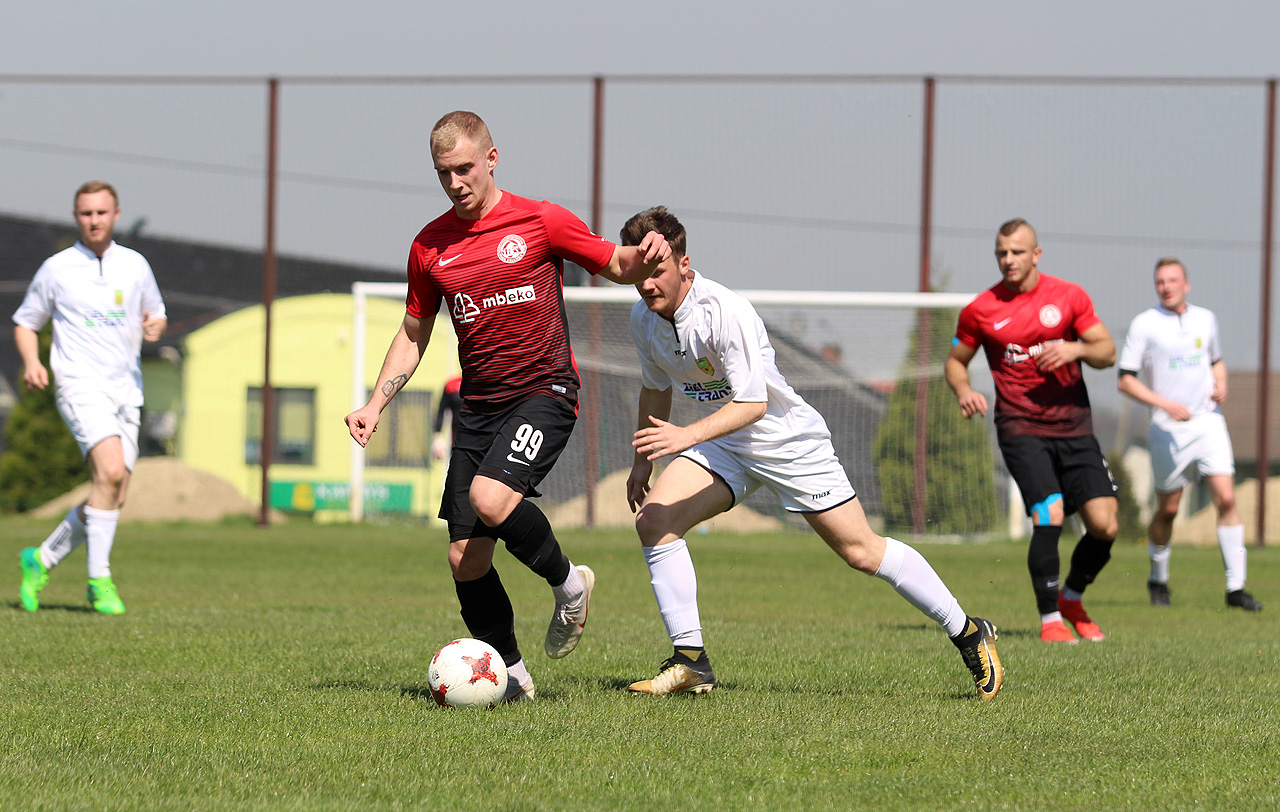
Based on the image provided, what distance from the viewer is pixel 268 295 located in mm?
18094

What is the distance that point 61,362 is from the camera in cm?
812

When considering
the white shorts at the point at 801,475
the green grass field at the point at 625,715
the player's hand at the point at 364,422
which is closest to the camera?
the green grass field at the point at 625,715

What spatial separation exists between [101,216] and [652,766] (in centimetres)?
573

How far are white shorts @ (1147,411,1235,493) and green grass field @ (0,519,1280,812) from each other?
3.74 ft

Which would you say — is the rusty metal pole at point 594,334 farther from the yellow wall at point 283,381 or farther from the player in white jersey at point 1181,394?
the player in white jersey at point 1181,394

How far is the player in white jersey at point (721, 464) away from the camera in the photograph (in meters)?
4.98

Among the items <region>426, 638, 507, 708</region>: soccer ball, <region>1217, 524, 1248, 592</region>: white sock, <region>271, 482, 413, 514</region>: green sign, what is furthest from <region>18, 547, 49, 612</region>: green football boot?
<region>271, 482, 413, 514</region>: green sign

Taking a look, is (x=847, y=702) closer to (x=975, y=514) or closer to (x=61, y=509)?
(x=975, y=514)

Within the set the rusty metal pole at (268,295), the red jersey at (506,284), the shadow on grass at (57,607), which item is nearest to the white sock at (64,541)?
the shadow on grass at (57,607)

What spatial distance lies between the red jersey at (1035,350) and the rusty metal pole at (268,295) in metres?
12.3

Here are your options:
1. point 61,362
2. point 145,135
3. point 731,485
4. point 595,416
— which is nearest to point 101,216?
point 61,362

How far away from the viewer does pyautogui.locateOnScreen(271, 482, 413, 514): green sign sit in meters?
18.9

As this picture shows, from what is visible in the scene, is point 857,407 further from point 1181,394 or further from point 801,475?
point 801,475

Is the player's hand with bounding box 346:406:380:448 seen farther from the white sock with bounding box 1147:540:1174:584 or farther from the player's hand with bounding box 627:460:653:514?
the white sock with bounding box 1147:540:1174:584
